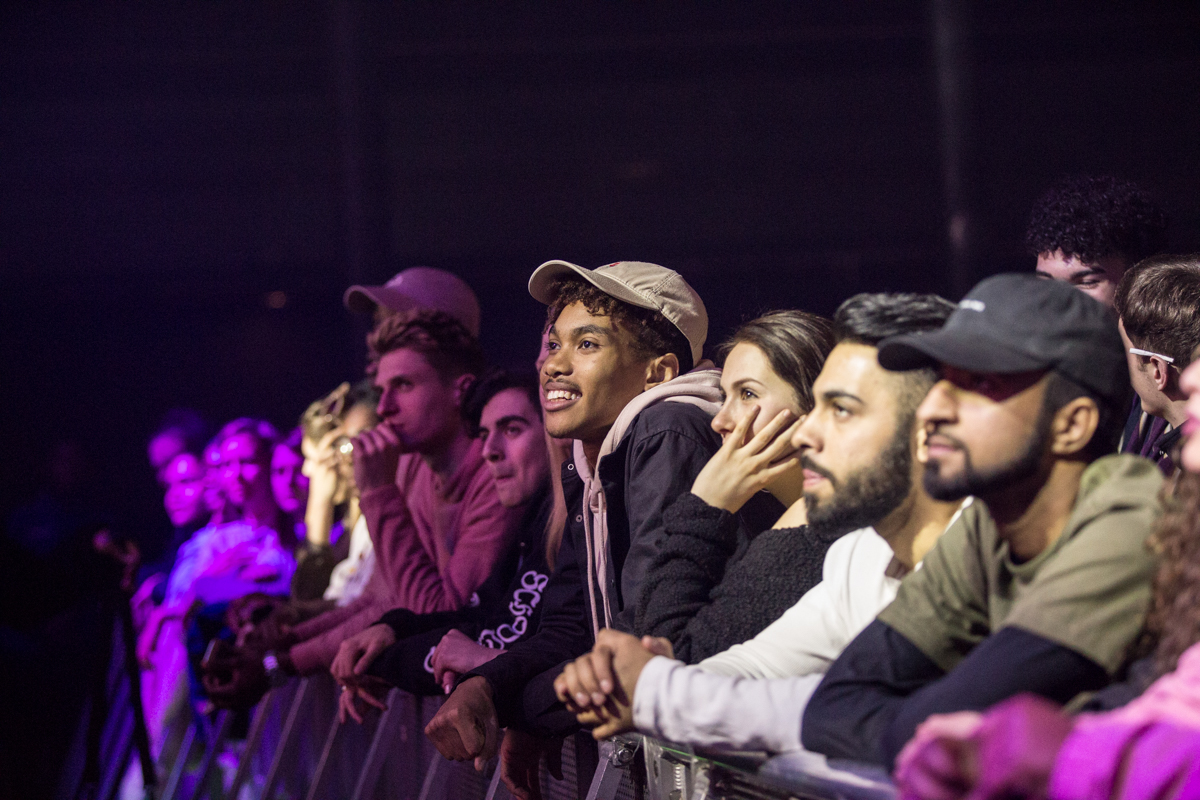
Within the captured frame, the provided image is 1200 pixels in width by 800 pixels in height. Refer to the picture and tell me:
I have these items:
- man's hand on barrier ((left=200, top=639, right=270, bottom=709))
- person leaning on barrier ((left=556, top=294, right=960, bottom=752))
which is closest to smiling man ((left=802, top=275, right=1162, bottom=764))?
person leaning on barrier ((left=556, top=294, right=960, bottom=752))

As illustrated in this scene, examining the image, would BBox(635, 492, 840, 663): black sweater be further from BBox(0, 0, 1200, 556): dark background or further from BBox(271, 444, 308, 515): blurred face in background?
BBox(0, 0, 1200, 556): dark background

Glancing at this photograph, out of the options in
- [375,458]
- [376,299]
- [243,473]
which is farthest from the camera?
[243,473]

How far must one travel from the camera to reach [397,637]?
3.34 metres

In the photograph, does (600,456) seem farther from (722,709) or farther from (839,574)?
(722,709)

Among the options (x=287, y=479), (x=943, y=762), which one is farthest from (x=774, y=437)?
(x=287, y=479)

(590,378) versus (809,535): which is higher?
(590,378)

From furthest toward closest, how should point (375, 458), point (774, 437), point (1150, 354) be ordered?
point (375, 458)
point (1150, 354)
point (774, 437)

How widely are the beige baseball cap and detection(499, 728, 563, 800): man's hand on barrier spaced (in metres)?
0.94

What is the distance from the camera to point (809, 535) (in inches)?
81.3

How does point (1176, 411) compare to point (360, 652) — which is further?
point (360, 652)

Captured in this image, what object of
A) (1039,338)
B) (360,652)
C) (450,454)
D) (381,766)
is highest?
(1039,338)

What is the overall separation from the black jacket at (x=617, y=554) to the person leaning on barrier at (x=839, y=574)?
42 centimetres

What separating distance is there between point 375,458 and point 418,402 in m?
0.24

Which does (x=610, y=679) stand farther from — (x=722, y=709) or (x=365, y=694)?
(x=365, y=694)
